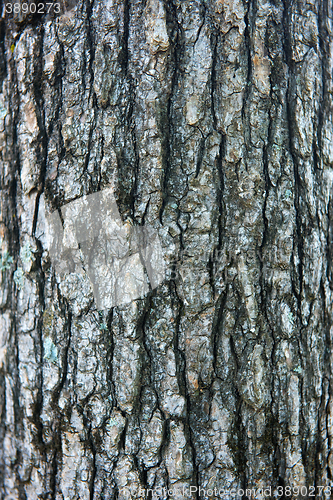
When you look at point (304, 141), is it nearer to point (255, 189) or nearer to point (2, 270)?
point (255, 189)

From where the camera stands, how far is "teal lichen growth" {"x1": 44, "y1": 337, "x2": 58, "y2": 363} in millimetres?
1149

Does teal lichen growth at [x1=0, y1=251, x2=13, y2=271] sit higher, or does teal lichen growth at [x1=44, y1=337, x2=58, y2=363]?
teal lichen growth at [x1=0, y1=251, x2=13, y2=271]

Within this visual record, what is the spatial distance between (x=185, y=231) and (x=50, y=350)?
0.66 m

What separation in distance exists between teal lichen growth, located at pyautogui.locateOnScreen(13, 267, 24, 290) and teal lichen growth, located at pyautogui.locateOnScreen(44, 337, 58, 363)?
243mm

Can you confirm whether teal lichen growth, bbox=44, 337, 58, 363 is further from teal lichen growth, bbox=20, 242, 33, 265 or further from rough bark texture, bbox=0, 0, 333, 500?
teal lichen growth, bbox=20, 242, 33, 265

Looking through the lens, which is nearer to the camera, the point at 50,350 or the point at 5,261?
the point at 50,350

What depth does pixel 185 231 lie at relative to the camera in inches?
42.4

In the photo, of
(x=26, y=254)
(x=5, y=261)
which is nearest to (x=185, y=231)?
(x=26, y=254)

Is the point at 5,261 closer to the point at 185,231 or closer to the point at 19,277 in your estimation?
the point at 19,277

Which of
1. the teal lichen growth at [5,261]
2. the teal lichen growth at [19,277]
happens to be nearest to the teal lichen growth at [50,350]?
the teal lichen growth at [19,277]

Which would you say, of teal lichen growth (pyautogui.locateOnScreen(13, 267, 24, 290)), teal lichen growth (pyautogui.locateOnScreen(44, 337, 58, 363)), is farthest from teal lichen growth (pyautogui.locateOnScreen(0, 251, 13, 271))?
teal lichen growth (pyautogui.locateOnScreen(44, 337, 58, 363))

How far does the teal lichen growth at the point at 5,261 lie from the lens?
127 centimetres

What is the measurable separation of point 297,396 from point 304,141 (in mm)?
936

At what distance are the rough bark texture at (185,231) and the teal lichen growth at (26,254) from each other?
3 centimetres
